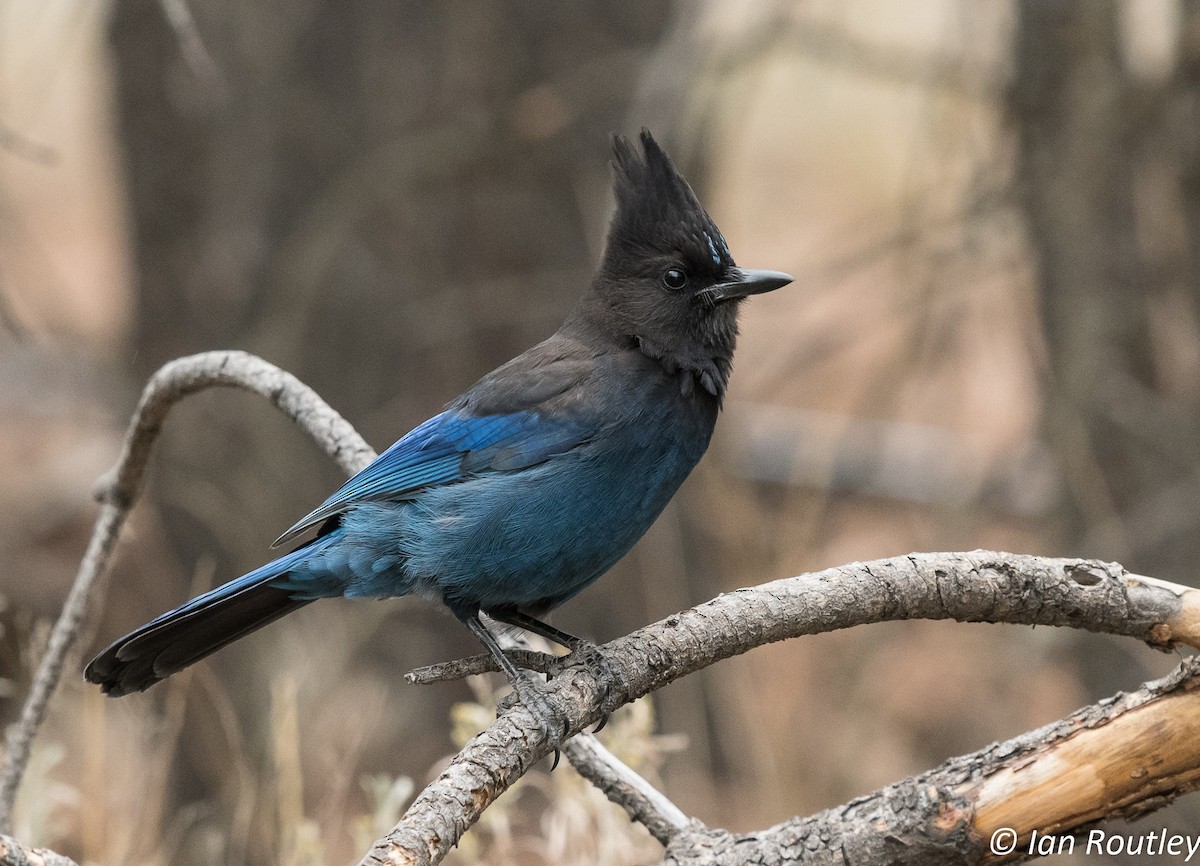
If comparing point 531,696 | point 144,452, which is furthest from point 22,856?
point 144,452

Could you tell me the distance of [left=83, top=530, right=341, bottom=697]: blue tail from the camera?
3.31 m

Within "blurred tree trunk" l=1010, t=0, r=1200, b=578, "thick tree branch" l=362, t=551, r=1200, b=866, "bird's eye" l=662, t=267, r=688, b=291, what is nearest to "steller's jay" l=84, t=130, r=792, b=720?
"bird's eye" l=662, t=267, r=688, b=291

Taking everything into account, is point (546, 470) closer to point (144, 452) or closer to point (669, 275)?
point (669, 275)

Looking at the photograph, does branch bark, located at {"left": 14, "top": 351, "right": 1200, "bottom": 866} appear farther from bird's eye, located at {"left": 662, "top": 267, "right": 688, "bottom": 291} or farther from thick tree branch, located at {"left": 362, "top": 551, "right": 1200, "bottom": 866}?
bird's eye, located at {"left": 662, "top": 267, "right": 688, "bottom": 291}

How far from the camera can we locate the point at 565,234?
682cm

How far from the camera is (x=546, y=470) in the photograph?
3.53 metres

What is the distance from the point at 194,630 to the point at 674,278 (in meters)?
1.57

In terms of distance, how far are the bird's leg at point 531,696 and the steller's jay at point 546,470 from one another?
0.02 metres

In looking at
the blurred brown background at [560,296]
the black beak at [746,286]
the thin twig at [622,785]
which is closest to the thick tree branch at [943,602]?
the thin twig at [622,785]

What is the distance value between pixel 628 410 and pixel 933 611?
3.53 ft

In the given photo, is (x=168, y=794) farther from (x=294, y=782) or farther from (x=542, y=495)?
(x=542, y=495)

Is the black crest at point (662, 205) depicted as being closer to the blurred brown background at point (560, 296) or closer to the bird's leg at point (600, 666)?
the bird's leg at point (600, 666)

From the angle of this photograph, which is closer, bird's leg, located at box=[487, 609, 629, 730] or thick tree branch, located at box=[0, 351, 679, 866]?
bird's leg, located at box=[487, 609, 629, 730]

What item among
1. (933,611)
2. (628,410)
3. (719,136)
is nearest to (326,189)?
(719,136)
